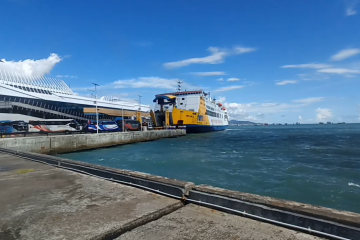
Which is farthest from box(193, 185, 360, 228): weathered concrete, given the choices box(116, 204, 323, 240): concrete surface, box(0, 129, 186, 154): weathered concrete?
box(0, 129, 186, 154): weathered concrete

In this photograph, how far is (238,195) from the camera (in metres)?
3.45

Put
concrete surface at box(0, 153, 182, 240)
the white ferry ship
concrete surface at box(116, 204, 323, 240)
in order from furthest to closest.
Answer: the white ferry ship
concrete surface at box(0, 153, 182, 240)
concrete surface at box(116, 204, 323, 240)

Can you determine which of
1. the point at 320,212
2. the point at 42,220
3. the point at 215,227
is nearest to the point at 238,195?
the point at 215,227

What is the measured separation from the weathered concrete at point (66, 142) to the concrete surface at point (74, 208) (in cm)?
1464

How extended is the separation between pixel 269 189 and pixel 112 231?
7.24m

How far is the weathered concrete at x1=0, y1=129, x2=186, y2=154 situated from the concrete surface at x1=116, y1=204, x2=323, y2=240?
715 inches

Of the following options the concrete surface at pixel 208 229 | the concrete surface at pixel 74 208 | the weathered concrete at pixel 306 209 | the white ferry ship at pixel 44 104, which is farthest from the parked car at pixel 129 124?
the concrete surface at pixel 208 229

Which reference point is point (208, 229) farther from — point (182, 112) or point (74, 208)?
point (182, 112)

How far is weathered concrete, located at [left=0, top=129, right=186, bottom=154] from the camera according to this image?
17341 millimetres

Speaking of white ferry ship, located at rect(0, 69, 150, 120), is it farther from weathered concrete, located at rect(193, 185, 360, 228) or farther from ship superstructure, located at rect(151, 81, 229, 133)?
weathered concrete, located at rect(193, 185, 360, 228)

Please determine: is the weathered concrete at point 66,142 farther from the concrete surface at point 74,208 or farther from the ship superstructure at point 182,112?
the concrete surface at point 74,208

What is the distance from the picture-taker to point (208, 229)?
2.70m

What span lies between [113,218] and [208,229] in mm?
1228

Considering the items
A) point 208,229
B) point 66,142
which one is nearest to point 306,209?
point 208,229
